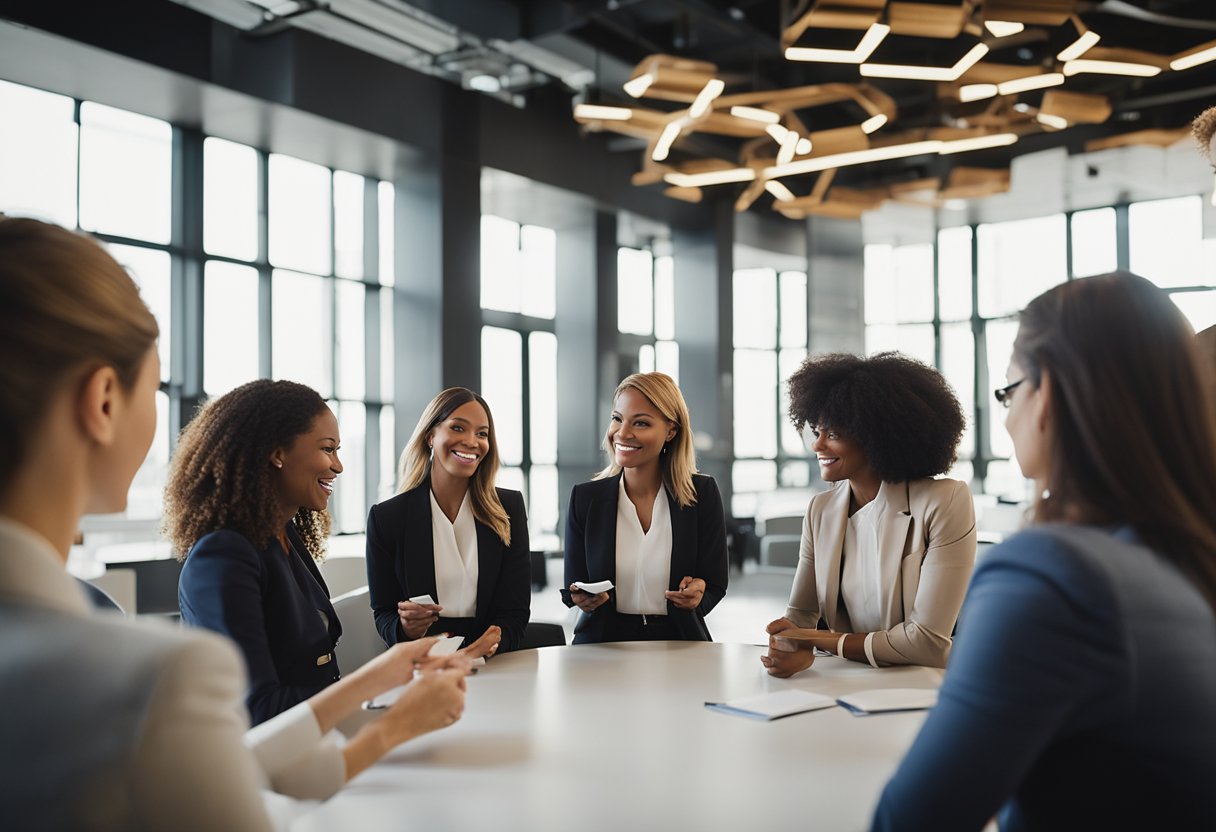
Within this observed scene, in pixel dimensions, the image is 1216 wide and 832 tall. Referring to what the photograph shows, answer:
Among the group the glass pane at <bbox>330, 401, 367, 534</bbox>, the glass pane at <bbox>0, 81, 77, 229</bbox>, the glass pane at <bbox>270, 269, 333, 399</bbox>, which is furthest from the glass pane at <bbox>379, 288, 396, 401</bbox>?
the glass pane at <bbox>0, 81, 77, 229</bbox>

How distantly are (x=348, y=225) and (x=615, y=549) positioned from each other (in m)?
7.25

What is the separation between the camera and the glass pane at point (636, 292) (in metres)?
13.7

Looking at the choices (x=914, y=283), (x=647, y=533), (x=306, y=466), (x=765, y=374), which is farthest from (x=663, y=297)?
(x=306, y=466)

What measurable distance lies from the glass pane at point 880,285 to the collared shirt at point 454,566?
13.0 m

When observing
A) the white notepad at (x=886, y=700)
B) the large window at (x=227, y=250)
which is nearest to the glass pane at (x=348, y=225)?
the large window at (x=227, y=250)

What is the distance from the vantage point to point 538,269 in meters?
12.2

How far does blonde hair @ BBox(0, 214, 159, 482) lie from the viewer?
0.91 metres

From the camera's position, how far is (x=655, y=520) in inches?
142

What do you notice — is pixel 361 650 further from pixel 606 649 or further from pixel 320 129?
pixel 320 129

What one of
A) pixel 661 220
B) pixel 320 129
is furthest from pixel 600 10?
pixel 661 220

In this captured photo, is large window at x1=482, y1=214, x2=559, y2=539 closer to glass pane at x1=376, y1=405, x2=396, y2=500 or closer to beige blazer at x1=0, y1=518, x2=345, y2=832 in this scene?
glass pane at x1=376, y1=405, x2=396, y2=500

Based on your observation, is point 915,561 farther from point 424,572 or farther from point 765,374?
point 765,374

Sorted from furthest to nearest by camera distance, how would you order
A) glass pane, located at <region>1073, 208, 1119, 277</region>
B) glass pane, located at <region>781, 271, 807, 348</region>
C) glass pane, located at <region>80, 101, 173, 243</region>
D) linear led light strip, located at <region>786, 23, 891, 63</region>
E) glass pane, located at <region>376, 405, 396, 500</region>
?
glass pane, located at <region>781, 271, 807, 348</region>, glass pane, located at <region>1073, 208, 1119, 277</region>, glass pane, located at <region>376, 405, 396, 500</region>, glass pane, located at <region>80, 101, 173, 243</region>, linear led light strip, located at <region>786, 23, 891, 63</region>

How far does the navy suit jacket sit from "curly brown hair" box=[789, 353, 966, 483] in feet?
5.54
